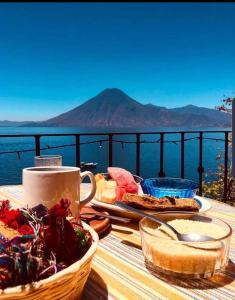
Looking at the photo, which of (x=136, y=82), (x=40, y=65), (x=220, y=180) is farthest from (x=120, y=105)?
(x=220, y=180)

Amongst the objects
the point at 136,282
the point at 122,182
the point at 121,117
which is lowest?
the point at 136,282

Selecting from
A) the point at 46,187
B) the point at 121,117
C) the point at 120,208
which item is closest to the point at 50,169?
the point at 46,187

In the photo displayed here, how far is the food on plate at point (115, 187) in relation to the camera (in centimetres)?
101

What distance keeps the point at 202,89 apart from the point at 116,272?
6105 centimetres

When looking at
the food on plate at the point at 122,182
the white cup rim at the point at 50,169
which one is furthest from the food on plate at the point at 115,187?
the white cup rim at the point at 50,169

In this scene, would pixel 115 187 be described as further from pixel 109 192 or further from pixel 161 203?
pixel 161 203

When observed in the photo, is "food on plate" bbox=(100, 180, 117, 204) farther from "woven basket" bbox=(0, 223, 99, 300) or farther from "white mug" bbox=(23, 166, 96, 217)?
"woven basket" bbox=(0, 223, 99, 300)

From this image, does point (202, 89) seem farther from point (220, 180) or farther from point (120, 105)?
point (120, 105)

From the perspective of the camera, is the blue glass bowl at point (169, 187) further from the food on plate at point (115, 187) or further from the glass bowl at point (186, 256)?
the glass bowl at point (186, 256)

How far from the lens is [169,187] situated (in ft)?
3.77

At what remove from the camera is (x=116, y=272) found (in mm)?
611

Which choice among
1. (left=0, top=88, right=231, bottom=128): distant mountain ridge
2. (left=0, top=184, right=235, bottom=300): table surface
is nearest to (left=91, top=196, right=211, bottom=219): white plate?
(left=0, top=184, right=235, bottom=300): table surface

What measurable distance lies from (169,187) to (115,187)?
228mm

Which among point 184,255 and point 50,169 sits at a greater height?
point 50,169
